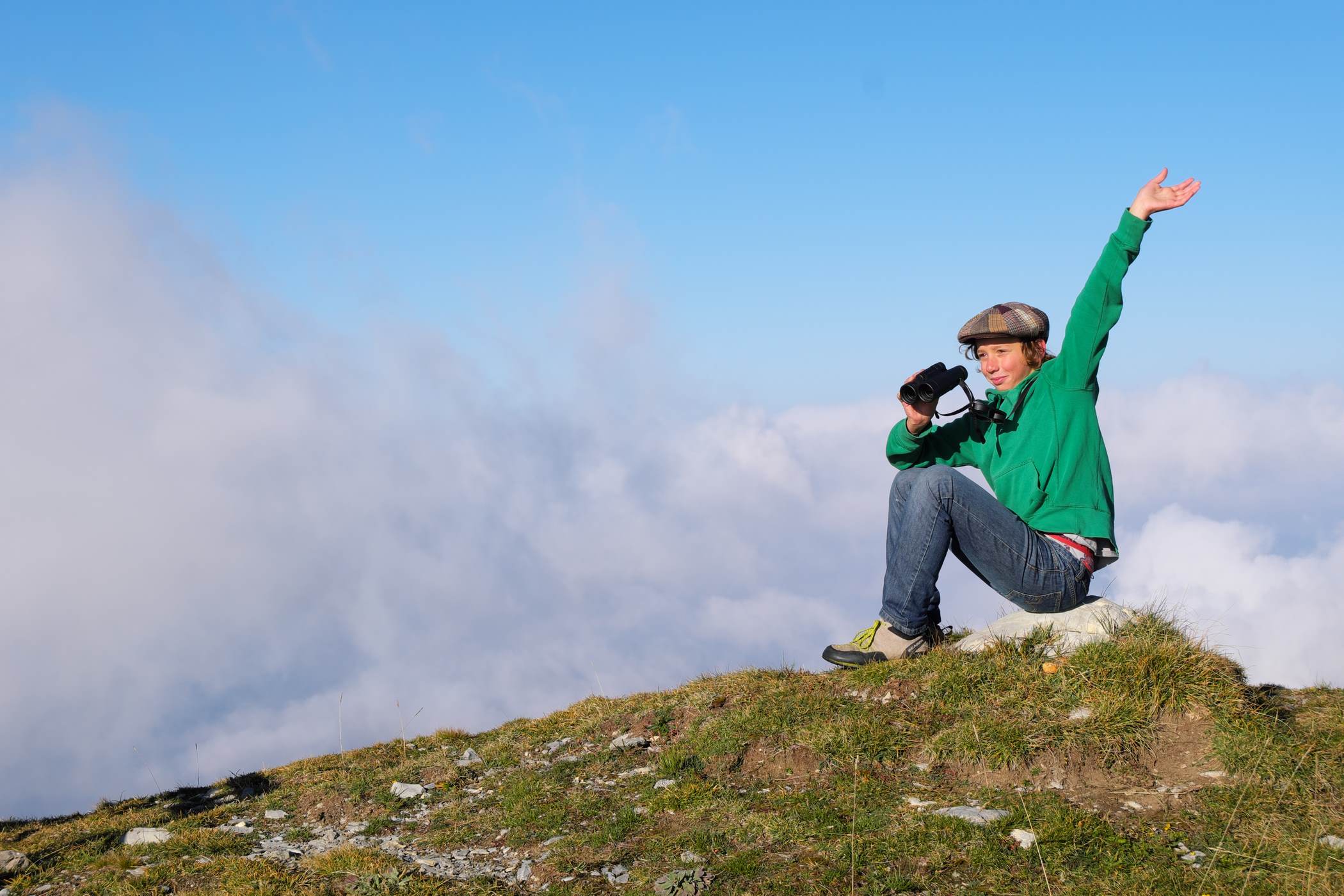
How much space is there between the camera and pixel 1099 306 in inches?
293

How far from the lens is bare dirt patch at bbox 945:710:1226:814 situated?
6.41 metres

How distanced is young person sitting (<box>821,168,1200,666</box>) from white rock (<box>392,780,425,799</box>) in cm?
454

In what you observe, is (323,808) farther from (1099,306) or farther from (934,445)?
(1099,306)

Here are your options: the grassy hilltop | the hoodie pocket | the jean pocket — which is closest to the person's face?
the hoodie pocket

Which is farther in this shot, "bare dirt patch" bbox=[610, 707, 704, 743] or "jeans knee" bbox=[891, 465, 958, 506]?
"bare dirt patch" bbox=[610, 707, 704, 743]

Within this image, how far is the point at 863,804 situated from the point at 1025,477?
3142 mm

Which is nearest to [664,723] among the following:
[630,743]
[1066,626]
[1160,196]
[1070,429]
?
[630,743]

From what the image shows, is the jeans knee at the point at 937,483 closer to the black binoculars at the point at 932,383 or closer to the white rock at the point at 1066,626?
the black binoculars at the point at 932,383

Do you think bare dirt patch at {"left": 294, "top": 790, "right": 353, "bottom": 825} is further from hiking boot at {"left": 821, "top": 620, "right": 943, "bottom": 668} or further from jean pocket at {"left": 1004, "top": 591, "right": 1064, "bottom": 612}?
jean pocket at {"left": 1004, "top": 591, "right": 1064, "bottom": 612}

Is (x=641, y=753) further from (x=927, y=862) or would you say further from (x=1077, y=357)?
(x=1077, y=357)

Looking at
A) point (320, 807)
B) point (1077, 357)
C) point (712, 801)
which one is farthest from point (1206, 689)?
point (320, 807)

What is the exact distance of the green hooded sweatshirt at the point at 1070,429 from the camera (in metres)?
7.45

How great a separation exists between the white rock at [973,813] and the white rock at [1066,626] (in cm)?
205

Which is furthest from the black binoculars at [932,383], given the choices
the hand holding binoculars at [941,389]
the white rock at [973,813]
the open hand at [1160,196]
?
the white rock at [973,813]
